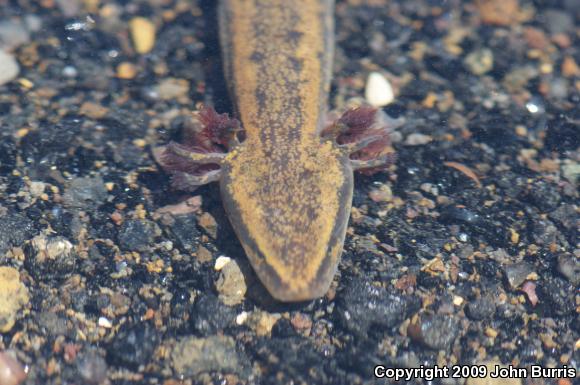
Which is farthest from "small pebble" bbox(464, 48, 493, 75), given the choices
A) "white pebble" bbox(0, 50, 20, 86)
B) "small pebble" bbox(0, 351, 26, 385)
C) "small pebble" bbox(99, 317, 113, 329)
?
"small pebble" bbox(0, 351, 26, 385)

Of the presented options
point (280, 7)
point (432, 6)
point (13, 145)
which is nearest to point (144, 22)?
point (280, 7)

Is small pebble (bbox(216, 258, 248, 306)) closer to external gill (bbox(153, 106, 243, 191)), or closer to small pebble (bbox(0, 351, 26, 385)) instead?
external gill (bbox(153, 106, 243, 191))

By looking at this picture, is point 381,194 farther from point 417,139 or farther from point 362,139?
point 417,139

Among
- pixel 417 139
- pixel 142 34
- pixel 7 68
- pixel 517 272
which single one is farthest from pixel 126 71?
pixel 517 272

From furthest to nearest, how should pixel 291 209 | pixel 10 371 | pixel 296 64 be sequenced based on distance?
pixel 296 64
pixel 291 209
pixel 10 371

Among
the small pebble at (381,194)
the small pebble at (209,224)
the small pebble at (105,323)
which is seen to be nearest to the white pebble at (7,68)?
the small pebble at (209,224)

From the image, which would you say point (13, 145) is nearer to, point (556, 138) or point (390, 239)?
point (390, 239)

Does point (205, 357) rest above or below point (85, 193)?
below

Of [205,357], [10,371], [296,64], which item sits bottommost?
[205,357]
